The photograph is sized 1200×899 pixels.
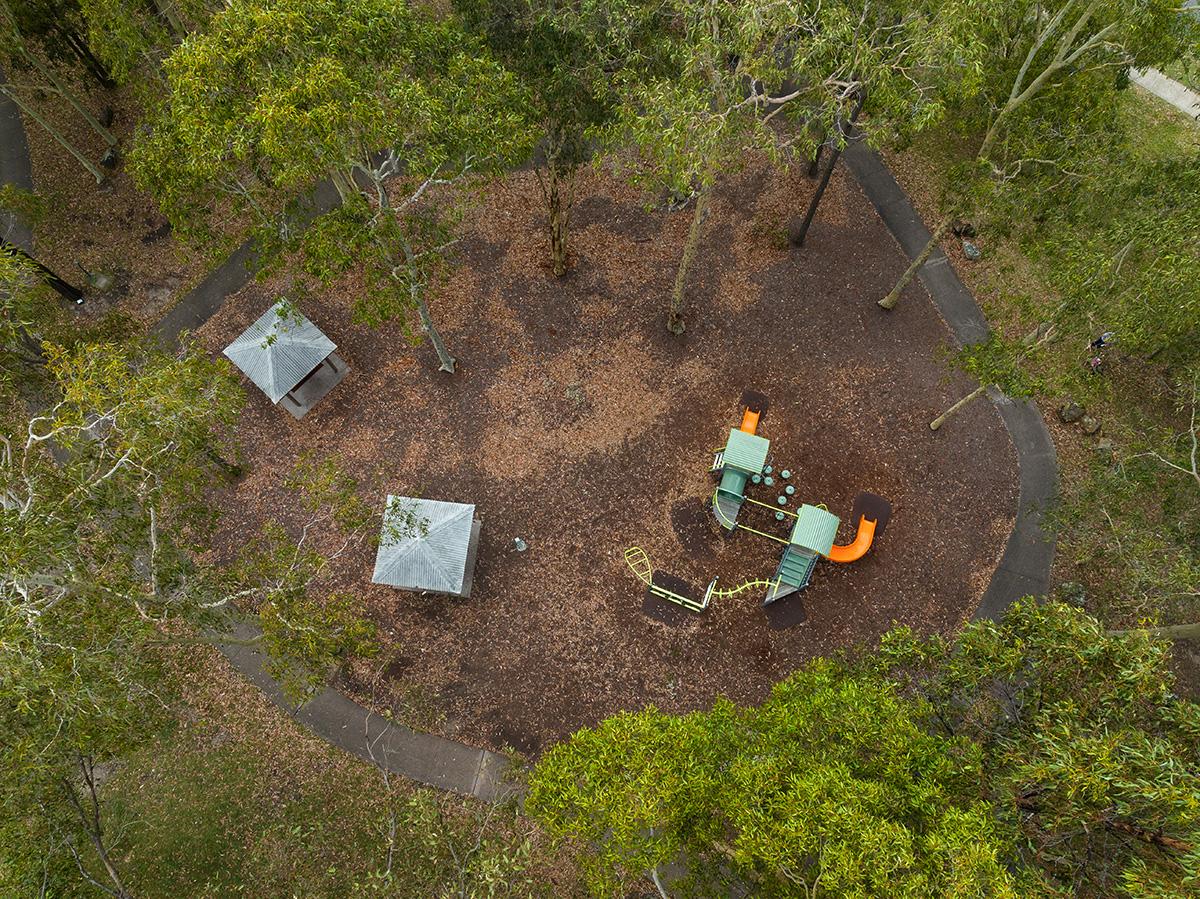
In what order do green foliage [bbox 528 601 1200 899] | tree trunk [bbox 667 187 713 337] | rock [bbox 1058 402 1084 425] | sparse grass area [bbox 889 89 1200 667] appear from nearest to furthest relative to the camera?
1. green foliage [bbox 528 601 1200 899]
2. sparse grass area [bbox 889 89 1200 667]
3. tree trunk [bbox 667 187 713 337]
4. rock [bbox 1058 402 1084 425]

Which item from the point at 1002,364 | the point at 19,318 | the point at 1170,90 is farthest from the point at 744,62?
the point at 1170,90

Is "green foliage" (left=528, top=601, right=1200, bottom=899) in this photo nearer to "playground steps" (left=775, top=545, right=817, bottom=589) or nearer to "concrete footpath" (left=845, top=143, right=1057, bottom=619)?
"playground steps" (left=775, top=545, right=817, bottom=589)

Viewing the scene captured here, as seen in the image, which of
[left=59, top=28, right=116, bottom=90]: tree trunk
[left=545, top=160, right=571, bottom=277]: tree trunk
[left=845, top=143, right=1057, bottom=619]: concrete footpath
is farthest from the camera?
[left=59, top=28, right=116, bottom=90]: tree trunk

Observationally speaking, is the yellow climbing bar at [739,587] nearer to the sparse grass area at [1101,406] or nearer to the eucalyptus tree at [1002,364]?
the eucalyptus tree at [1002,364]

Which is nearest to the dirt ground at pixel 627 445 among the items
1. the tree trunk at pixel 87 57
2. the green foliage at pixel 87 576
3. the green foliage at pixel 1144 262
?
the green foliage at pixel 1144 262

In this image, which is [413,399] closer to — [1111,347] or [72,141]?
[72,141]

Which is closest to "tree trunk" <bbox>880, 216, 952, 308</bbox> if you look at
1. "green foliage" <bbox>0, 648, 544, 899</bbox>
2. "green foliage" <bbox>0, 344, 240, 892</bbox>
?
"green foliage" <bbox>0, 648, 544, 899</bbox>

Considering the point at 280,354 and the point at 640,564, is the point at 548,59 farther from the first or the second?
the point at 640,564
